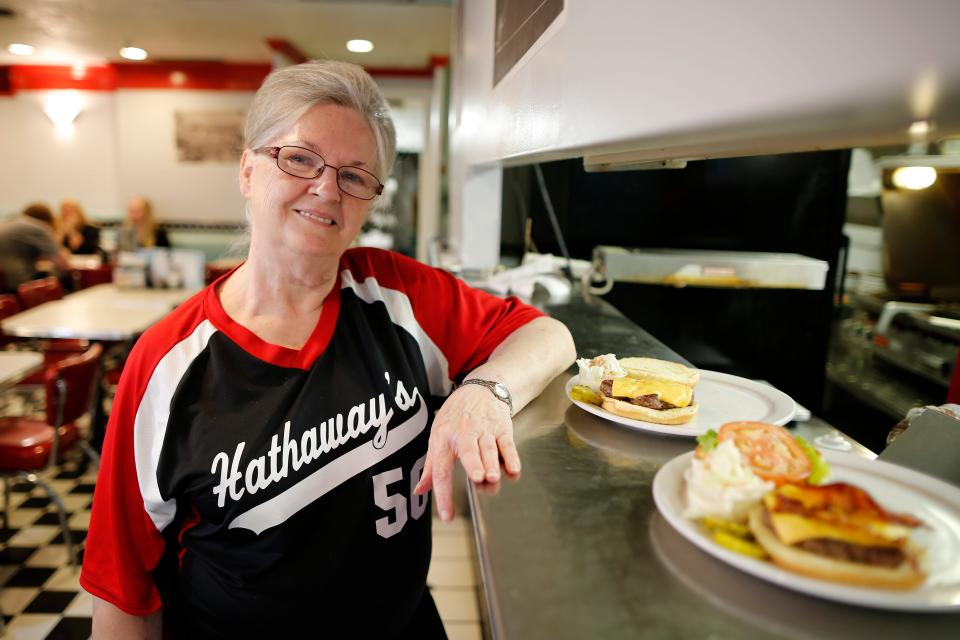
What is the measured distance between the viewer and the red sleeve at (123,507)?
1220mm

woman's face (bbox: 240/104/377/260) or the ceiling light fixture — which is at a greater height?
the ceiling light fixture

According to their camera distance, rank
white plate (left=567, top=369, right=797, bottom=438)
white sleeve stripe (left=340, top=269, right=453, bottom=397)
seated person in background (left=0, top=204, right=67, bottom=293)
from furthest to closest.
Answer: seated person in background (left=0, top=204, right=67, bottom=293)
white sleeve stripe (left=340, top=269, right=453, bottom=397)
white plate (left=567, top=369, right=797, bottom=438)

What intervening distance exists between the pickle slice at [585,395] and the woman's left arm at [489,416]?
0.10 meters

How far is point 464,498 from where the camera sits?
3293 millimetres

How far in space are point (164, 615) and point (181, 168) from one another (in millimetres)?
9129

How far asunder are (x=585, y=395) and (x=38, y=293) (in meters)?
5.16

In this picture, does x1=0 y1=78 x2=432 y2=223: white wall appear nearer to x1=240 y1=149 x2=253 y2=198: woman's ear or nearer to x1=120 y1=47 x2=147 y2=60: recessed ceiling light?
x1=120 y1=47 x2=147 y2=60: recessed ceiling light

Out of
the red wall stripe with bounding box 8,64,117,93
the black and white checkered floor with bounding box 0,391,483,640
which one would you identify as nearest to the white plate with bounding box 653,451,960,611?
the black and white checkered floor with bounding box 0,391,483,640

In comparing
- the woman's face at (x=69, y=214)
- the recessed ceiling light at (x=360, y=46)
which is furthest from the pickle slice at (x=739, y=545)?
the woman's face at (x=69, y=214)

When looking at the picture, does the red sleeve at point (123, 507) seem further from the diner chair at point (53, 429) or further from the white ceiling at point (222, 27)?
the white ceiling at point (222, 27)

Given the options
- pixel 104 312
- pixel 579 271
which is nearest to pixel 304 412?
pixel 579 271

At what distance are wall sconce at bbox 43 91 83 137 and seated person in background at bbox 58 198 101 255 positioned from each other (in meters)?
2.36

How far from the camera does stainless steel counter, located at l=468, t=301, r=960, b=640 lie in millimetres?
593

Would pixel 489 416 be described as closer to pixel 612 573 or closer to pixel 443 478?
pixel 443 478
